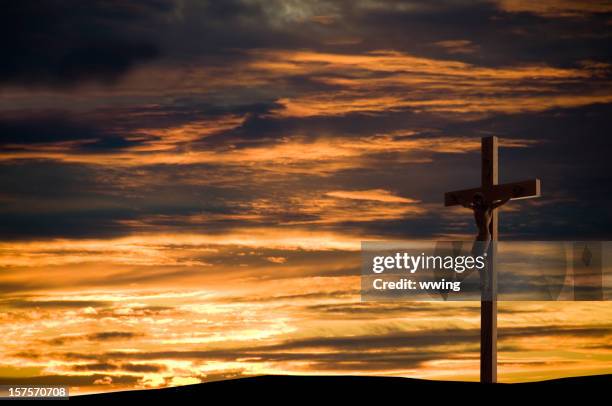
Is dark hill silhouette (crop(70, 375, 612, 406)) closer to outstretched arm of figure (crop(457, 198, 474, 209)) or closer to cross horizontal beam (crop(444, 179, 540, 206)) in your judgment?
cross horizontal beam (crop(444, 179, 540, 206))

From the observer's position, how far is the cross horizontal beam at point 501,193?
54.8 ft

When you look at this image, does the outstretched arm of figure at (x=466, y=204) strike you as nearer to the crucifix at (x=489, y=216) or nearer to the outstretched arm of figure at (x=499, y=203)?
the crucifix at (x=489, y=216)

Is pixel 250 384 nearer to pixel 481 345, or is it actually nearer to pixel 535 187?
pixel 481 345

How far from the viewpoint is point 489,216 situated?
684 inches

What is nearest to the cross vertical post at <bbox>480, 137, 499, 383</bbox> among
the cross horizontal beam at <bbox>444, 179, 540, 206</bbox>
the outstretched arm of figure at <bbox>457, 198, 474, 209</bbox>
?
the cross horizontal beam at <bbox>444, 179, 540, 206</bbox>

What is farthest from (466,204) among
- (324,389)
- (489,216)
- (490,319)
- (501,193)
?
(324,389)

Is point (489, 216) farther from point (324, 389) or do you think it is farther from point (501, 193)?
point (324, 389)

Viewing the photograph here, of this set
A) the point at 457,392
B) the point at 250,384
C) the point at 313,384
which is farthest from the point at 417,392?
the point at 250,384

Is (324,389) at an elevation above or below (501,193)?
below

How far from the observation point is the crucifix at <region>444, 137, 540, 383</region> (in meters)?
17.0

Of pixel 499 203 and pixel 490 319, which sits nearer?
pixel 490 319

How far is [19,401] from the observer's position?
50.7 ft

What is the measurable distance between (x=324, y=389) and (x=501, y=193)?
4.61 meters

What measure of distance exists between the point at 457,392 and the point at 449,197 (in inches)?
170
